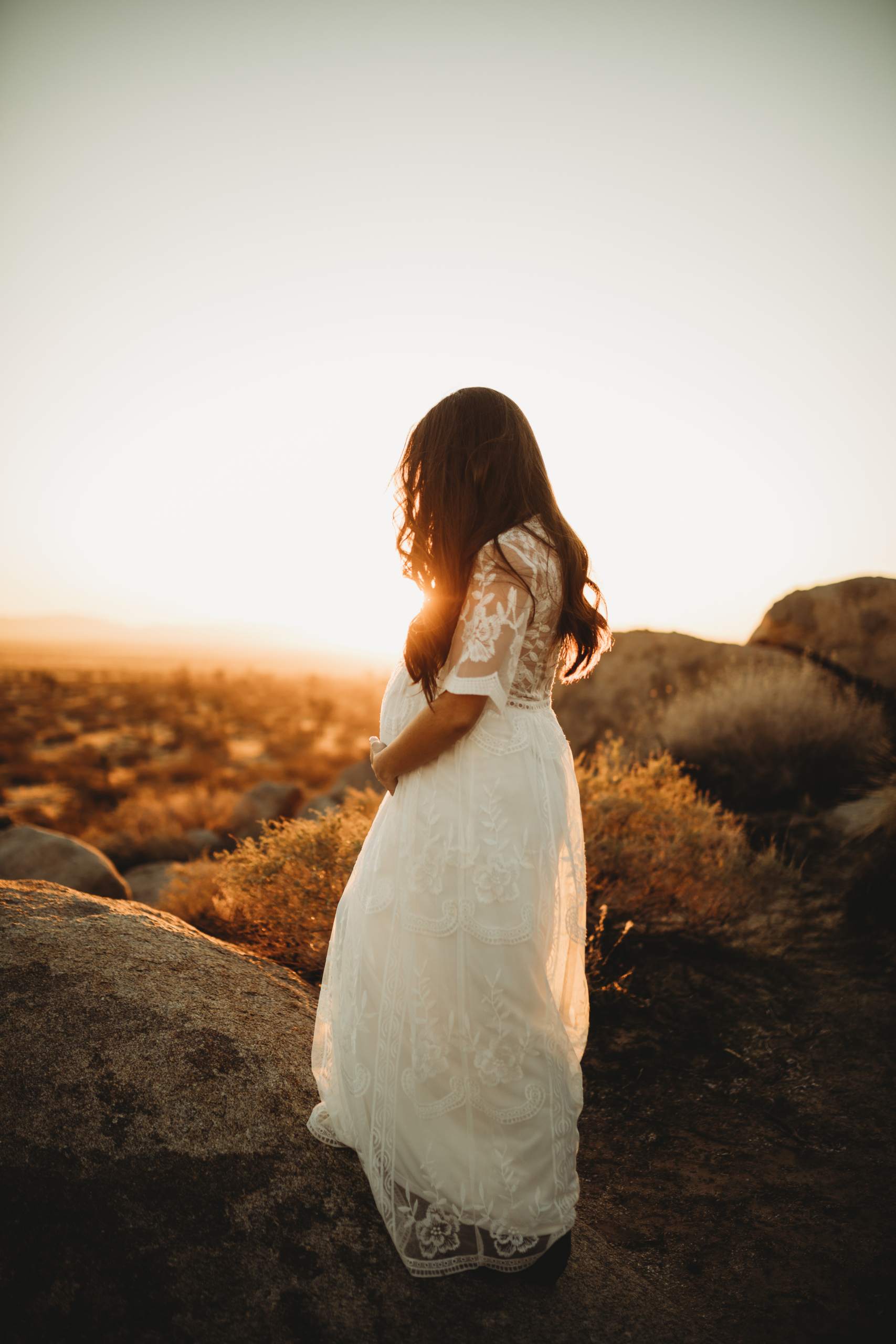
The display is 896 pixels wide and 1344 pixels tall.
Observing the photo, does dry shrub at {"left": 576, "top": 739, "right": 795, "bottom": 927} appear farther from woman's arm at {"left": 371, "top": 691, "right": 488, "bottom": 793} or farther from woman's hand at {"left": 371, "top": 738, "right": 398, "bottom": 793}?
woman's arm at {"left": 371, "top": 691, "right": 488, "bottom": 793}

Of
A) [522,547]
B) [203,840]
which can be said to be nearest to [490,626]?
[522,547]

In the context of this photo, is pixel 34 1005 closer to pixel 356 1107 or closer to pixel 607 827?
pixel 356 1107

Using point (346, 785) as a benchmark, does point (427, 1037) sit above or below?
above

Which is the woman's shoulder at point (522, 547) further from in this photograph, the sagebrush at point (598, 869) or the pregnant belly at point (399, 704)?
the sagebrush at point (598, 869)

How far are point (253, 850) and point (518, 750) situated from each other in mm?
2833

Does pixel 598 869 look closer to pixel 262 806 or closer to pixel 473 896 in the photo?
pixel 473 896

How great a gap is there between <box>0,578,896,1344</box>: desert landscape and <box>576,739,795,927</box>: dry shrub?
3 cm

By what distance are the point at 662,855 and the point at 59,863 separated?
5.06m

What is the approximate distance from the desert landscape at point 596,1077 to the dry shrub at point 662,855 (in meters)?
0.03

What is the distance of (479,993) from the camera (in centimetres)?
179

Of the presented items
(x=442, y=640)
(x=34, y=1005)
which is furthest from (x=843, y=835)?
(x=34, y=1005)

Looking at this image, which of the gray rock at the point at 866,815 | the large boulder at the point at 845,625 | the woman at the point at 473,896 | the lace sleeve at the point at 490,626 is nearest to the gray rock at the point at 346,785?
the gray rock at the point at 866,815

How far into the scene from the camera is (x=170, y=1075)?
205 cm

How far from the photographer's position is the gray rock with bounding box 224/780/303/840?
975 centimetres
